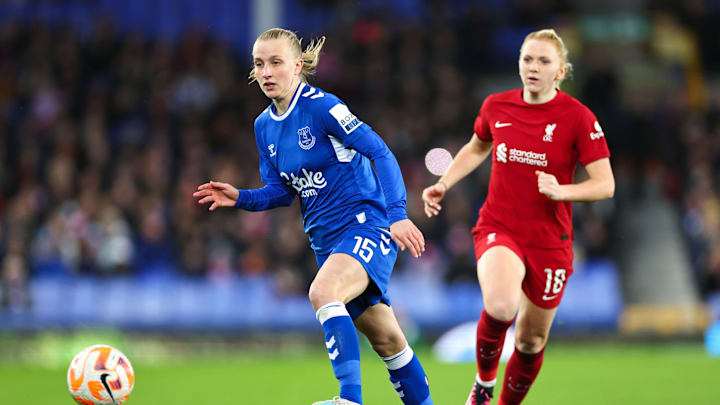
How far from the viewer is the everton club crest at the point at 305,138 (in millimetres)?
5406

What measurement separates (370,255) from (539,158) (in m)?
1.27

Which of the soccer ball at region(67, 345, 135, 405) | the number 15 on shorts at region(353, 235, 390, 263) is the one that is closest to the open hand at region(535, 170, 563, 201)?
the number 15 on shorts at region(353, 235, 390, 263)

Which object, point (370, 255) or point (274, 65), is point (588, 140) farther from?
point (274, 65)

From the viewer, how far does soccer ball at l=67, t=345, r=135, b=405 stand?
5836 millimetres

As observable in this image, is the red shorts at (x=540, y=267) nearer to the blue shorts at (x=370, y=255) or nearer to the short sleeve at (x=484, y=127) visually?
the short sleeve at (x=484, y=127)

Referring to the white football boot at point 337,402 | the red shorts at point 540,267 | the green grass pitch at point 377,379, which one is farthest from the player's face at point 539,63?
the green grass pitch at point 377,379

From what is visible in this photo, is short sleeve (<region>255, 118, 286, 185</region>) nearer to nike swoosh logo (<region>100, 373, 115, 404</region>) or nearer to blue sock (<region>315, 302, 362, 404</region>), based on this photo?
blue sock (<region>315, 302, 362, 404</region>)

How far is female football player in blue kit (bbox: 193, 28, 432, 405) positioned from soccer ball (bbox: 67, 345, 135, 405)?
1261mm

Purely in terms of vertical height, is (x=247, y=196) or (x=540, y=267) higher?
(x=247, y=196)

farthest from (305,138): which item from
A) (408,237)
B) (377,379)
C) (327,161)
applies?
(377,379)

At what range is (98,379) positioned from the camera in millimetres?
5852

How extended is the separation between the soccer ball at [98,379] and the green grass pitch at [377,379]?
219 cm

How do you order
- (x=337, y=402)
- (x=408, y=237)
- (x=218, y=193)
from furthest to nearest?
(x=218, y=193) → (x=408, y=237) → (x=337, y=402)

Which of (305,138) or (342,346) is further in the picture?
(305,138)
